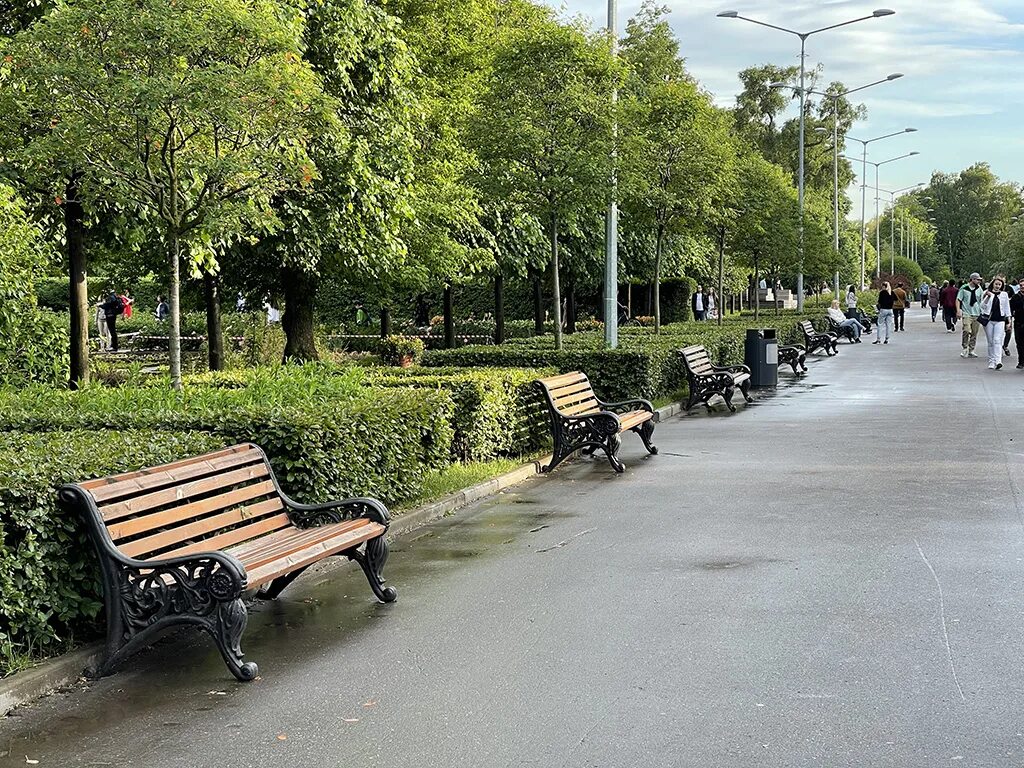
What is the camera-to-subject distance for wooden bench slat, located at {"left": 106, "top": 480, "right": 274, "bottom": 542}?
603 centimetres

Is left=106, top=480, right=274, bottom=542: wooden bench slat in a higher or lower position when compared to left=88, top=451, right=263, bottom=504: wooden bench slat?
lower

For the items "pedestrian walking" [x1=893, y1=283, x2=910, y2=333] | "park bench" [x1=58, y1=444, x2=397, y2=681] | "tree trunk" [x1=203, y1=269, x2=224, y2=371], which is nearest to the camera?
"park bench" [x1=58, y1=444, x2=397, y2=681]

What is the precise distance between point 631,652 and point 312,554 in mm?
1719

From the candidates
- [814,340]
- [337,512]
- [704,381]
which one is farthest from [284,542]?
[814,340]

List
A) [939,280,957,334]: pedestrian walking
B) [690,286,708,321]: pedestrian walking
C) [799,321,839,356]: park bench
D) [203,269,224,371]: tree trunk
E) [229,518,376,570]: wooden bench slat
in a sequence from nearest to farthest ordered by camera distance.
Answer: [229,518,376,570]: wooden bench slat → [203,269,224,371]: tree trunk → [799,321,839,356]: park bench → [939,280,957,334]: pedestrian walking → [690,286,708,321]: pedestrian walking

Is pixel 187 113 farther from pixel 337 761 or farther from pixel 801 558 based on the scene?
pixel 337 761

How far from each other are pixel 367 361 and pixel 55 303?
50.9 ft

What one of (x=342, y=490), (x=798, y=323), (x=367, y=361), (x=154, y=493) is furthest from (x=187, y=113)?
(x=798, y=323)

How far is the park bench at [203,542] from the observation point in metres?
5.76

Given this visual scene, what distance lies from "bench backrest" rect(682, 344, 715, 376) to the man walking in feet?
42.0

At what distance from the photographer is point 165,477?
643cm

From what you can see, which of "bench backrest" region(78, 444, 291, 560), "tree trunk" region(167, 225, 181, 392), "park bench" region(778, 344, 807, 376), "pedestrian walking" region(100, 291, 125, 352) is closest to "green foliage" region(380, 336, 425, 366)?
"park bench" region(778, 344, 807, 376)

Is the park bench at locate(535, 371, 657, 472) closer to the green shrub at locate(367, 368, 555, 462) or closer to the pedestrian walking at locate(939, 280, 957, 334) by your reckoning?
the green shrub at locate(367, 368, 555, 462)

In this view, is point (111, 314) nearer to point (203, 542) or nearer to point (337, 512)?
point (337, 512)
